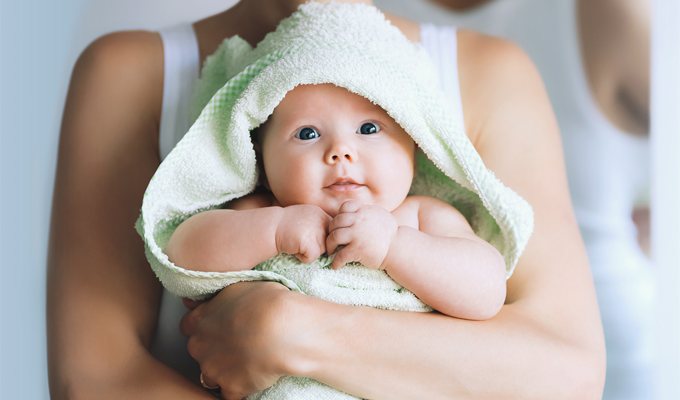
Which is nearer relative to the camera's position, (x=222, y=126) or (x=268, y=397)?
(x=268, y=397)

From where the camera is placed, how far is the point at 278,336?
0.99 m

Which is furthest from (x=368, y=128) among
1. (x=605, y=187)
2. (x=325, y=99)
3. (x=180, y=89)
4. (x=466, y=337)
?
(x=605, y=187)

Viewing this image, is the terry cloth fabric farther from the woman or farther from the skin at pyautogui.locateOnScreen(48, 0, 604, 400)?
the woman

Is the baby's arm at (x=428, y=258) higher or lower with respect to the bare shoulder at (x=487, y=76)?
→ lower

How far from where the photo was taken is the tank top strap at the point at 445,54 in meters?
1.33

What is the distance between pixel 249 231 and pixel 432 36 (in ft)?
1.72

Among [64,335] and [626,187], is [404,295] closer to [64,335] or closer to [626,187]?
[64,335]

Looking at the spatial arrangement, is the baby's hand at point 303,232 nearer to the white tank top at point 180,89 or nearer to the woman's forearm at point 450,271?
Answer: the woman's forearm at point 450,271

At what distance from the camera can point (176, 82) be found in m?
1.33

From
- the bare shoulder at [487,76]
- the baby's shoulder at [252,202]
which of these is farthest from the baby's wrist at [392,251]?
the bare shoulder at [487,76]

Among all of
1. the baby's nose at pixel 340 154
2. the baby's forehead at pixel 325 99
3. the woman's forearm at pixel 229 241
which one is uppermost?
the baby's forehead at pixel 325 99

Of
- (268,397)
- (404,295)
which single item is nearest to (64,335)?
(268,397)

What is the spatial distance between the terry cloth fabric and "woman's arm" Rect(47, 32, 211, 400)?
126mm

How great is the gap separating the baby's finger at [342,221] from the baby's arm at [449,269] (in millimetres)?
58
